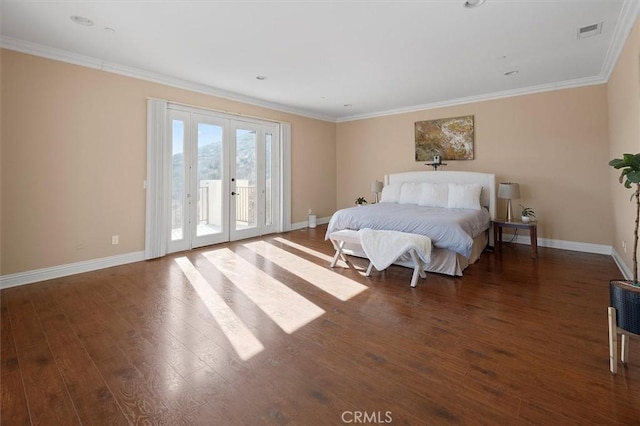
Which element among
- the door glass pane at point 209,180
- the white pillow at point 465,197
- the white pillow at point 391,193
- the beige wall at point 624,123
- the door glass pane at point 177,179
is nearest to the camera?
the beige wall at point 624,123

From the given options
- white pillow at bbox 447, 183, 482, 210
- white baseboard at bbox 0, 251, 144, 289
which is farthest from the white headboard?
white baseboard at bbox 0, 251, 144, 289

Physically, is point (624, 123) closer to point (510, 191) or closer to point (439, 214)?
point (510, 191)

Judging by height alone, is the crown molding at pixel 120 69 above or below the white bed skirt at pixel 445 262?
above

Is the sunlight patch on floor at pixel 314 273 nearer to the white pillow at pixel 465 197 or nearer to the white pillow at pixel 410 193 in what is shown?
the white pillow at pixel 410 193

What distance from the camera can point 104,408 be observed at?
5.34 ft

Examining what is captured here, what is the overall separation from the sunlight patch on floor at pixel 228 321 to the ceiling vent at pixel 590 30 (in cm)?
439

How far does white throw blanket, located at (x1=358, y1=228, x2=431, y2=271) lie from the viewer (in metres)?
3.47

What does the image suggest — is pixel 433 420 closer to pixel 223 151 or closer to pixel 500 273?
pixel 500 273

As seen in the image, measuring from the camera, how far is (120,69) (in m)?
4.18

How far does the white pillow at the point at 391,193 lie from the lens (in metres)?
6.05

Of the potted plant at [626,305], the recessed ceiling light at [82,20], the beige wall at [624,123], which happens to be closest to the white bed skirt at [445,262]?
the beige wall at [624,123]

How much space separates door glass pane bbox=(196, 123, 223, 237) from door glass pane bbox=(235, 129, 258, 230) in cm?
40

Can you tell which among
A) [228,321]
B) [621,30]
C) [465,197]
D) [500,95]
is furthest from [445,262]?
[500,95]

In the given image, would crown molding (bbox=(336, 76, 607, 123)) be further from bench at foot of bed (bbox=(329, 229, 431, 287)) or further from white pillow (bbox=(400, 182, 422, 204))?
bench at foot of bed (bbox=(329, 229, 431, 287))
